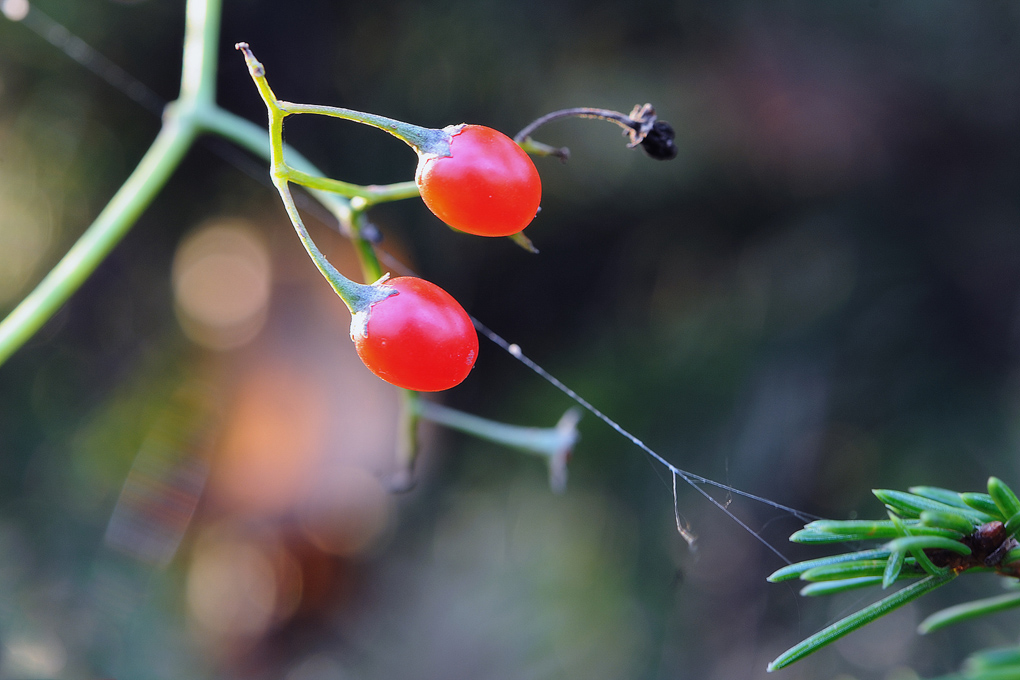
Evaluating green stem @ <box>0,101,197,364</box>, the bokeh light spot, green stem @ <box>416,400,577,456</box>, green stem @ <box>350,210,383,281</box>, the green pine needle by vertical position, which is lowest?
Answer: the green pine needle

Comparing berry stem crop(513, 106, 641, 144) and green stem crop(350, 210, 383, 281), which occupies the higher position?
green stem crop(350, 210, 383, 281)

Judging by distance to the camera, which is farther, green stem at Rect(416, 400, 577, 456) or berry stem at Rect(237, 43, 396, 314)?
green stem at Rect(416, 400, 577, 456)

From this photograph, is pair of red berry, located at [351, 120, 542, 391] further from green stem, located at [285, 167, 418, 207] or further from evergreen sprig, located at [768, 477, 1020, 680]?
evergreen sprig, located at [768, 477, 1020, 680]

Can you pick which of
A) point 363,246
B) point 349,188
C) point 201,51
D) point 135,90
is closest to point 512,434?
point 363,246

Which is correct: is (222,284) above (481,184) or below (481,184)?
above

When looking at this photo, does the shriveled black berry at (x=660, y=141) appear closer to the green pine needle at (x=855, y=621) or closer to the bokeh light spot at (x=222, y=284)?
the green pine needle at (x=855, y=621)

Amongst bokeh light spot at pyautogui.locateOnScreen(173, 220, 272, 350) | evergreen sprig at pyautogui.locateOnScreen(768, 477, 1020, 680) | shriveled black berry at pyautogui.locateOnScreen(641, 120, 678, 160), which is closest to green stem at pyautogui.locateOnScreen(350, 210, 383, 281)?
shriveled black berry at pyautogui.locateOnScreen(641, 120, 678, 160)

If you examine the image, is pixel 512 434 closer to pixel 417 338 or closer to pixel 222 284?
pixel 417 338

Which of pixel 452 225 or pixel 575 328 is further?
pixel 575 328
